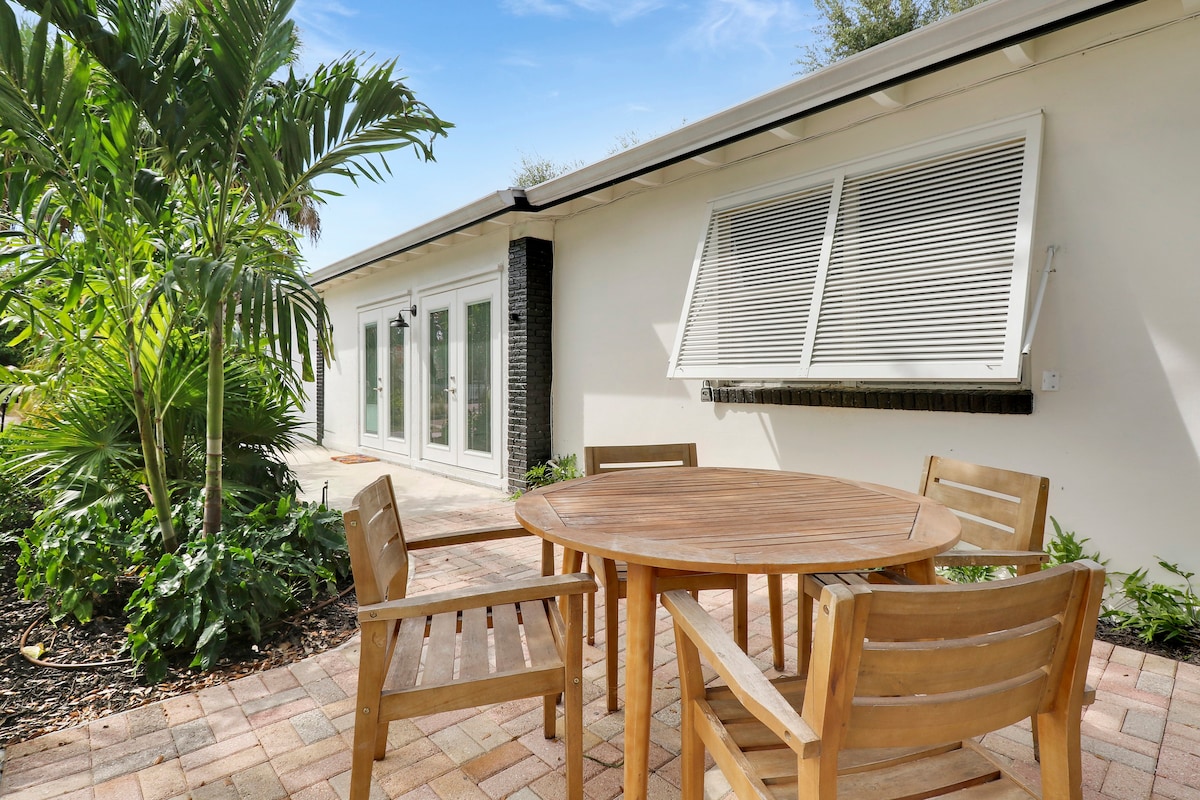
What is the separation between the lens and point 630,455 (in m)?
2.73

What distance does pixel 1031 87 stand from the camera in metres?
3.08

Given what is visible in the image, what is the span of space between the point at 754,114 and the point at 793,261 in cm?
91

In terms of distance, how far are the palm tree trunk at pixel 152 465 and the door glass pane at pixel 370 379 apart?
563 centimetres

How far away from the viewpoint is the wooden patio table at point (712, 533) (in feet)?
4.59

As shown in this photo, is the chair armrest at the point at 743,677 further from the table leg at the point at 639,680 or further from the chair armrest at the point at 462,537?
the chair armrest at the point at 462,537

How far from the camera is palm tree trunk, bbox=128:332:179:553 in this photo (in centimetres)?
280

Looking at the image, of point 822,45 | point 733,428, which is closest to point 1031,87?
point 733,428

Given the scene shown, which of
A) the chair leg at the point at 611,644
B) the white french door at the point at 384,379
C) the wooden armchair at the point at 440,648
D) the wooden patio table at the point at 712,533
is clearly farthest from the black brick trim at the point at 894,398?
the white french door at the point at 384,379

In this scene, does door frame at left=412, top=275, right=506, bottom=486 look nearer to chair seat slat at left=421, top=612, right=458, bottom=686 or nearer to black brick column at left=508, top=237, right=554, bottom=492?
black brick column at left=508, top=237, right=554, bottom=492

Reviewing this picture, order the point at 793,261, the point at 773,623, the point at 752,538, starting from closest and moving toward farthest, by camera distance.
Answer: the point at 752,538 → the point at 773,623 → the point at 793,261

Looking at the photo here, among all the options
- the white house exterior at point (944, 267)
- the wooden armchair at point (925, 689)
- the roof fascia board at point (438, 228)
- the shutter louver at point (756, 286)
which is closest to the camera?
the wooden armchair at point (925, 689)

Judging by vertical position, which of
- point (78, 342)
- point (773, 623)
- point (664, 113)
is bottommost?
point (773, 623)

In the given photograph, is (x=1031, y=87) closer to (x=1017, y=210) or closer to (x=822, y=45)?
(x=1017, y=210)

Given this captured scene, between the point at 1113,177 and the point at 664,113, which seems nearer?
the point at 1113,177
